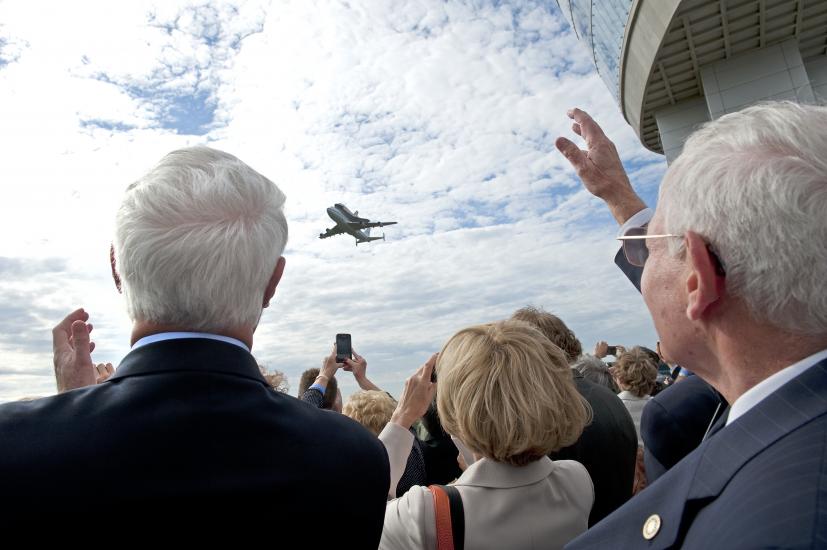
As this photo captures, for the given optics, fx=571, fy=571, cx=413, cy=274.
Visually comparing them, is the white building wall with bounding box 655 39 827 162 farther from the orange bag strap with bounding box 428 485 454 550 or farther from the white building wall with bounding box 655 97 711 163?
the orange bag strap with bounding box 428 485 454 550

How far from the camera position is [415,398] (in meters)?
2.51

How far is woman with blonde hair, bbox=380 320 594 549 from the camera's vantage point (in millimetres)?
1995

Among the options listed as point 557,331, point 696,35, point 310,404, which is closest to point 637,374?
point 557,331

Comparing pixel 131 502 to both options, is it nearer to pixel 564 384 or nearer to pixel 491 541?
pixel 491 541

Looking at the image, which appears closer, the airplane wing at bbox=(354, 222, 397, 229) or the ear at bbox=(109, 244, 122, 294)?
the ear at bbox=(109, 244, 122, 294)

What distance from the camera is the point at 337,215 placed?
2886cm

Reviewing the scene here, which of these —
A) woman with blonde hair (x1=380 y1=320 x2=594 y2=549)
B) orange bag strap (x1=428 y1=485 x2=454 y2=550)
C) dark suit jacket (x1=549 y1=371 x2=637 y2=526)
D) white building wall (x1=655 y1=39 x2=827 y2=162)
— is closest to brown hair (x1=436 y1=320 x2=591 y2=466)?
woman with blonde hair (x1=380 y1=320 x2=594 y2=549)

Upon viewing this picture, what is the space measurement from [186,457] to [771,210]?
1.32 m

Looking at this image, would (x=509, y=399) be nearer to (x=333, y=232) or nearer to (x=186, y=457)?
(x=186, y=457)

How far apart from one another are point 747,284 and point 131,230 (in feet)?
4.67

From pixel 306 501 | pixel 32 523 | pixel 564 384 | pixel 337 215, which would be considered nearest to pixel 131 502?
pixel 32 523

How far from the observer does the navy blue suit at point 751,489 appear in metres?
0.88

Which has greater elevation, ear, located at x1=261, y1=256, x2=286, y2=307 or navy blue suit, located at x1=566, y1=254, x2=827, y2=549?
ear, located at x1=261, y1=256, x2=286, y2=307

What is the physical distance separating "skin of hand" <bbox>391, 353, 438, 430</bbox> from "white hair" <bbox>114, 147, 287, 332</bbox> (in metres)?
1.10
